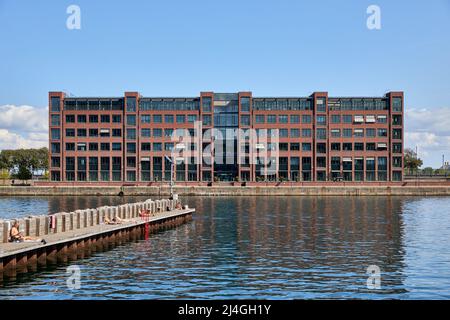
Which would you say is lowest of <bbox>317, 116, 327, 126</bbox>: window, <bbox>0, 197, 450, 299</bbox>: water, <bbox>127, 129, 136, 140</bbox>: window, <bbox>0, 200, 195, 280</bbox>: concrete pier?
<bbox>0, 197, 450, 299</bbox>: water

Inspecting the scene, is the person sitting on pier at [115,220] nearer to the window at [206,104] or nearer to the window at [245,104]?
the window at [206,104]

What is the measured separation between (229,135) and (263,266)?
13160 cm

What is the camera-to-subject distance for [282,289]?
3275 cm

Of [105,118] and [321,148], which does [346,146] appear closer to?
[321,148]

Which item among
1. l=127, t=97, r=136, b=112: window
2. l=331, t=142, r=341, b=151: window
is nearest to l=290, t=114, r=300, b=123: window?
l=331, t=142, r=341, b=151: window

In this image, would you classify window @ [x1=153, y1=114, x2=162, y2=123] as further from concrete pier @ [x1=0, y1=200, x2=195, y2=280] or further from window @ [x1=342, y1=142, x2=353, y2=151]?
concrete pier @ [x1=0, y1=200, x2=195, y2=280]

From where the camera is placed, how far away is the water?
32062 mm

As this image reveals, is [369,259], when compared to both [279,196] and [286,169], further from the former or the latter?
[286,169]

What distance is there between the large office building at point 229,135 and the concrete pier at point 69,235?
10055 cm

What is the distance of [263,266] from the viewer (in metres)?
40.6

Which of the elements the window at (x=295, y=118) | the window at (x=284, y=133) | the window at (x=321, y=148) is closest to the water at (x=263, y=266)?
the window at (x=284, y=133)

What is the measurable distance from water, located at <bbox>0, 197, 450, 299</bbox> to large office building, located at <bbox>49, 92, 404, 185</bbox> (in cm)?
10218
